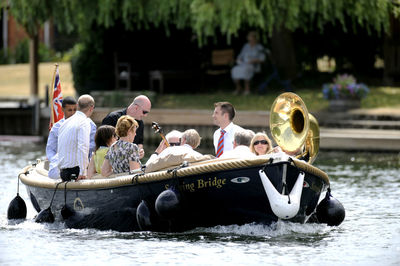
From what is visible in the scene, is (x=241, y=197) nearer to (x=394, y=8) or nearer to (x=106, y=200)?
(x=106, y=200)

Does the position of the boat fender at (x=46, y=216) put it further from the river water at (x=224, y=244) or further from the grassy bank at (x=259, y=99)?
the grassy bank at (x=259, y=99)

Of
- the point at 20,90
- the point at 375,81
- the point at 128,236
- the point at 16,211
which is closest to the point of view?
the point at 128,236

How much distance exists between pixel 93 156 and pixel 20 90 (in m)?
20.2

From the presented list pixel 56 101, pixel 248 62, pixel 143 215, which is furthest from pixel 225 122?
pixel 248 62

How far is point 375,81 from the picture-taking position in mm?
26906

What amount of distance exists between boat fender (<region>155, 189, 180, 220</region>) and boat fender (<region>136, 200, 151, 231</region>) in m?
0.32

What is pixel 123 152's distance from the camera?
38.7 feet

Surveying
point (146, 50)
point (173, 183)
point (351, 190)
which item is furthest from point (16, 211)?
point (146, 50)

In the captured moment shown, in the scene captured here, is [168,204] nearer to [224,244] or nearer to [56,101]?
[224,244]

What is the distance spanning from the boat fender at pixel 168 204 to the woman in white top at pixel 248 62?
13.8 metres

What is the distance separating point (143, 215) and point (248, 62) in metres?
13.8

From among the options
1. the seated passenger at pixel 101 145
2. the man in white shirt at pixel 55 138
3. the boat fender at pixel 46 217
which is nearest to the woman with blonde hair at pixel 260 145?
the seated passenger at pixel 101 145

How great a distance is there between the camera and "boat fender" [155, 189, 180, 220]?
11180mm

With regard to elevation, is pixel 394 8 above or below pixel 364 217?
above
